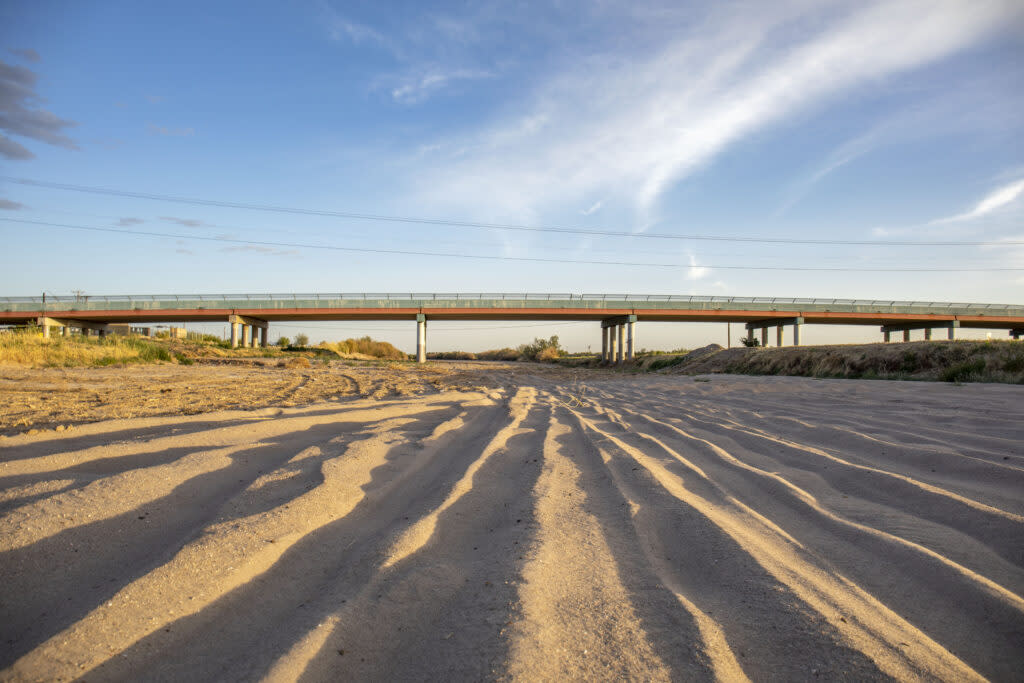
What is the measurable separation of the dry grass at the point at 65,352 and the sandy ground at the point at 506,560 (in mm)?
10963

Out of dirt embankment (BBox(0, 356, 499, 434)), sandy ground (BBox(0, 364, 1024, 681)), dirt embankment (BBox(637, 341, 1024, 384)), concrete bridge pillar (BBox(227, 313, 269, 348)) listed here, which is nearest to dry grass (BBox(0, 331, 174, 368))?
dirt embankment (BBox(0, 356, 499, 434))

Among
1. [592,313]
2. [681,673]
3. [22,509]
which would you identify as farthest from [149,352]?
[592,313]

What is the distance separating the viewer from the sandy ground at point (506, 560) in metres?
1.27

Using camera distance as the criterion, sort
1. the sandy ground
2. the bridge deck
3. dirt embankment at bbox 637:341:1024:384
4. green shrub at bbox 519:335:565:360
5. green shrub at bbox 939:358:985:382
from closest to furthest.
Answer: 1. the sandy ground
2. dirt embankment at bbox 637:341:1024:384
3. green shrub at bbox 939:358:985:382
4. the bridge deck
5. green shrub at bbox 519:335:565:360

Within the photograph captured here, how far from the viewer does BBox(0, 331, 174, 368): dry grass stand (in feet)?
37.6

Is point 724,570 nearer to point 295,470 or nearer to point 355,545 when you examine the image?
point 355,545

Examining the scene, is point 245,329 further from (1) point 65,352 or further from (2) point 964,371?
(2) point 964,371

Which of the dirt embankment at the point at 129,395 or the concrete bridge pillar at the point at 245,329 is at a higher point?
the concrete bridge pillar at the point at 245,329

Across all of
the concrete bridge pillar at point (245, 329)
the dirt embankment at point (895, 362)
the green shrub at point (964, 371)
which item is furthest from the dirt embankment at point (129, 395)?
the concrete bridge pillar at point (245, 329)

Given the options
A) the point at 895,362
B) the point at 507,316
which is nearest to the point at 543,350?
the point at 507,316

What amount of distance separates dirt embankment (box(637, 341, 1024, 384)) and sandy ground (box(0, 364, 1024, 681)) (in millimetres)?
6974

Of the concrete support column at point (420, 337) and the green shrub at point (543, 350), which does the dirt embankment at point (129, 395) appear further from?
the green shrub at point (543, 350)

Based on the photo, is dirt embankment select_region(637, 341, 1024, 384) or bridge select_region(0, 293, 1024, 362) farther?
bridge select_region(0, 293, 1024, 362)

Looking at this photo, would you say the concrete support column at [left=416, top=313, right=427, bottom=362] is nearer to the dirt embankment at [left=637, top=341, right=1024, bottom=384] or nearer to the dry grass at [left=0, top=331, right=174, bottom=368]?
the dry grass at [left=0, top=331, right=174, bottom=368]
